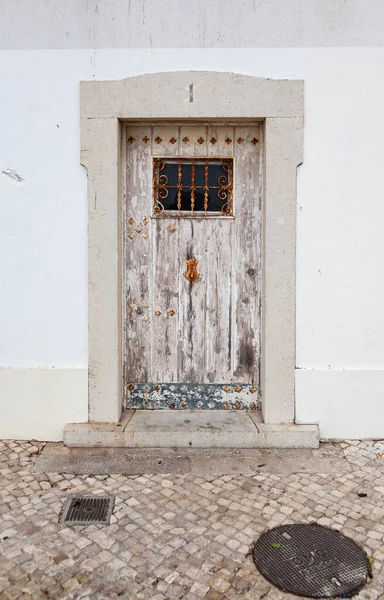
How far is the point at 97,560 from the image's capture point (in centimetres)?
280

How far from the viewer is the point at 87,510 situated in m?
3.29

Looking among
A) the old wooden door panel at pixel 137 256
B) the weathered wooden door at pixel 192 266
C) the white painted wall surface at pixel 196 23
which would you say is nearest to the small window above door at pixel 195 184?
the weathered wooden door at pixel 192 266

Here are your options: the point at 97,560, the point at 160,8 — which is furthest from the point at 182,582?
the point at 160,8

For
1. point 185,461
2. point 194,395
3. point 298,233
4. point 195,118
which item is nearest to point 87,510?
point 185,461

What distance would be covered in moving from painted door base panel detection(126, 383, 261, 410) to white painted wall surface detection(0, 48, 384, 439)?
494 mm

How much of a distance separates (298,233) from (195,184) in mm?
1014

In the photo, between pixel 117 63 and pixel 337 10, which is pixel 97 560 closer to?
pixel 117 63

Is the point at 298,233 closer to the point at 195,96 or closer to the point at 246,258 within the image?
the point at 246,258

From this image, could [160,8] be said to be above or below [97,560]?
above

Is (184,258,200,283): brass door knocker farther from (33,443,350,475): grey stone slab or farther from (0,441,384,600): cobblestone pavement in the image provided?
(0,441,384,600): cobblestone pavement

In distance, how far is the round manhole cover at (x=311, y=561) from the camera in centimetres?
261

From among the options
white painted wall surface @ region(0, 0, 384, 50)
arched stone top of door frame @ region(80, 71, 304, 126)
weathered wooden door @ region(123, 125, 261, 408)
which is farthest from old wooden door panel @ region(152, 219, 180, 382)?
white painted wall surface @ region(0, 0, 384, 50)

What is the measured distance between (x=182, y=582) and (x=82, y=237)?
274 centimetres

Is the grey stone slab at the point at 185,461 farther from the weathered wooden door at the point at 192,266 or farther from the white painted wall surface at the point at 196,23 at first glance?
the white painted wall surface at the point at 196,23
